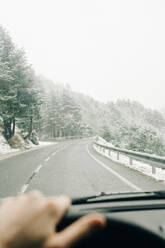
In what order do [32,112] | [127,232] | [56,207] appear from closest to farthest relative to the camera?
[56,207] → [127,232] → [32,112]

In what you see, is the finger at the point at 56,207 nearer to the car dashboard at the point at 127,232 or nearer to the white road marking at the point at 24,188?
the car dashboard at the point at 127,232

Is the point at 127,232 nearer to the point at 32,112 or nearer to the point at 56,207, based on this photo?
the point at 56,207

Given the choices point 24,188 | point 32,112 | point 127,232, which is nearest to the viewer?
point 127,232

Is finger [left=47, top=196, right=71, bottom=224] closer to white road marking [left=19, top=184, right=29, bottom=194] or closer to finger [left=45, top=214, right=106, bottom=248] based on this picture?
finger [left=45, top=214, right=106, bottom=248]

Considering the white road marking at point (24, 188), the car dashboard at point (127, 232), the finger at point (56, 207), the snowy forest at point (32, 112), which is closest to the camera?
the finger at point (56, 207)

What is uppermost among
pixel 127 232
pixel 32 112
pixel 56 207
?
pixel 32 112

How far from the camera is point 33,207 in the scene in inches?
40.1

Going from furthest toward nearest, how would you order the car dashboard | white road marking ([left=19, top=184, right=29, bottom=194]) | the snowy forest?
the snowy forest → white road marking ([left=19, top=184, right=29, bottom=194]) → the car dashboard

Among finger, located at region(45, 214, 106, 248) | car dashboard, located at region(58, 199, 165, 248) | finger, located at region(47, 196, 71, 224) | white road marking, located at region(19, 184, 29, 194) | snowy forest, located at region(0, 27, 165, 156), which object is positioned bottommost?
white road marking, located at region(19, 184, 29, 194)

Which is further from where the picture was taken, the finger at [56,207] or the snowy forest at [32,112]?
the snowy forest at [32,112]

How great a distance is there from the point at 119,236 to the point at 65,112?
7933 centimetres

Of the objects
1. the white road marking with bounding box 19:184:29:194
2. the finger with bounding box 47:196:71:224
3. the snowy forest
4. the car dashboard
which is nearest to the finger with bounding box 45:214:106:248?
the finger with bounding box 47:196:71:224

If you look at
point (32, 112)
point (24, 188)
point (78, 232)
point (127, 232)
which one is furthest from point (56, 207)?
point (32, 112)

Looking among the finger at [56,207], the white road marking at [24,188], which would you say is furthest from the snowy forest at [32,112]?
the finger at [56,207]
